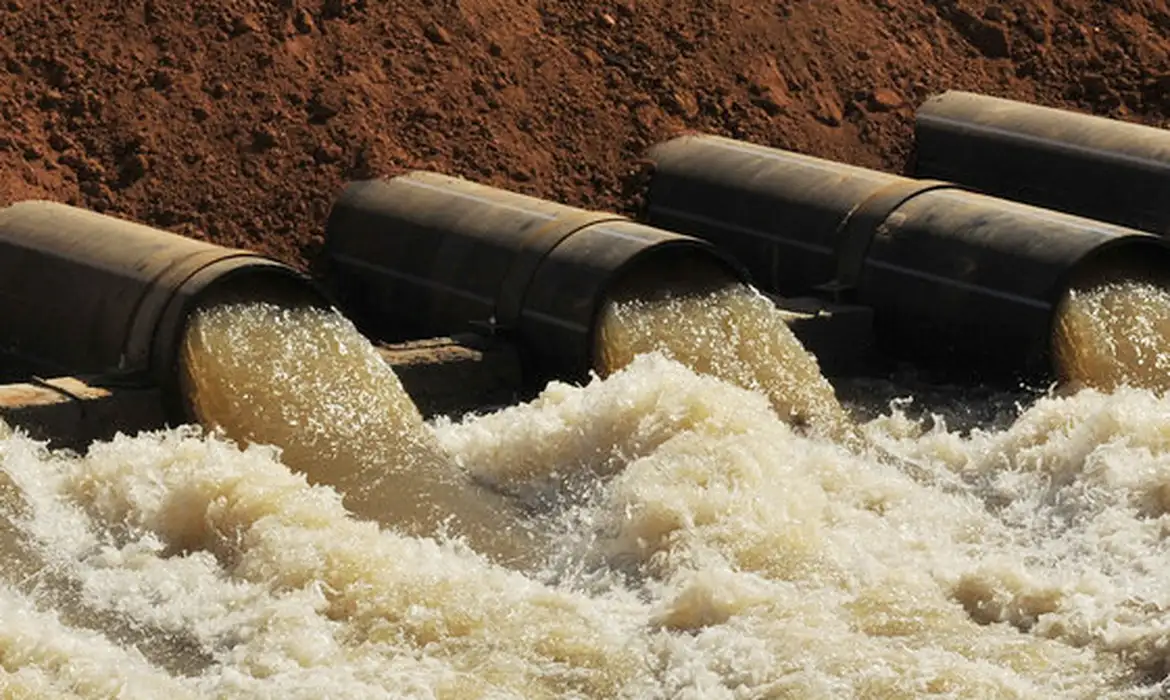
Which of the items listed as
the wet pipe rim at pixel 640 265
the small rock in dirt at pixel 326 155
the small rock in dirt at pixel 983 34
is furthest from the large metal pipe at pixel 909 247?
the small rock in dirt at pixel 983 34

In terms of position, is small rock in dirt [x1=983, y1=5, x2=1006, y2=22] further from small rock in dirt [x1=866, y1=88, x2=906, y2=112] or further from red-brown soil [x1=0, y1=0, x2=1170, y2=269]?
small rock in dirt [x1=866, y1=88, x2=906, y2=112]

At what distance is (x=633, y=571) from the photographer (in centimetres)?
1209

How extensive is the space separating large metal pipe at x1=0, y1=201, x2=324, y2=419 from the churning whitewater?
0.86 ft

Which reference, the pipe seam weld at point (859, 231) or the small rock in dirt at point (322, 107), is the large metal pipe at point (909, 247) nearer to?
the pipe seam weld at point (859, 231)

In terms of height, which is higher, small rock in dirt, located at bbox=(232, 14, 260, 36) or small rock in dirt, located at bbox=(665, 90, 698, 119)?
small rock in dirt, located at bbox=(232, 14, 260, 36)

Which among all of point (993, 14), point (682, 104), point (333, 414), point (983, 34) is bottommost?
point (333, 414)

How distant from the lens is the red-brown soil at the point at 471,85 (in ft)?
54.0

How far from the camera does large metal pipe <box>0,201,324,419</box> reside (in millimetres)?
13250

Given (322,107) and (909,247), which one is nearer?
(909,247)

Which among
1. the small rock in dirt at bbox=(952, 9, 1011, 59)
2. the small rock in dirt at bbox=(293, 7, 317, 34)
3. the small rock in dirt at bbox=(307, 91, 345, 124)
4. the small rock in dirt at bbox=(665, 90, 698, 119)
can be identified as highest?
the small rock in dirt at bbox=(293, 7, 317, 34)

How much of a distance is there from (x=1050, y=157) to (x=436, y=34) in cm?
498

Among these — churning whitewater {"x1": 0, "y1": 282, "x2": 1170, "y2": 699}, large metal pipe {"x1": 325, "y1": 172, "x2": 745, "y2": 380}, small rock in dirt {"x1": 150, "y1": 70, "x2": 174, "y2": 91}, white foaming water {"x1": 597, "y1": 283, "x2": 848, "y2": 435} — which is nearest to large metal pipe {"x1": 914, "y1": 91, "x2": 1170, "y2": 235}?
churning whitewater {"x1": 0, "y1": 282, "x2": 1170, "y2": 699}

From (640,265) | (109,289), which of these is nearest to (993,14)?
(640,265)

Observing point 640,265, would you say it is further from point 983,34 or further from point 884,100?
point 983,34
